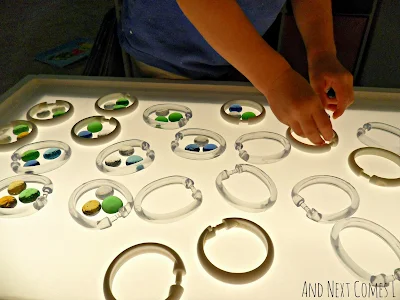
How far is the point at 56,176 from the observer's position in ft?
2.00

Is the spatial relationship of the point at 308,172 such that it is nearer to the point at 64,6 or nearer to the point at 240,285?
the point at 240,285

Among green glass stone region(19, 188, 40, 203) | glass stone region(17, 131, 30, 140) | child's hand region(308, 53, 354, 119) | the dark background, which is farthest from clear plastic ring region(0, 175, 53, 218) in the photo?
the dark background

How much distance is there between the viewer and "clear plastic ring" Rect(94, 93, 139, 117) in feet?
2.41

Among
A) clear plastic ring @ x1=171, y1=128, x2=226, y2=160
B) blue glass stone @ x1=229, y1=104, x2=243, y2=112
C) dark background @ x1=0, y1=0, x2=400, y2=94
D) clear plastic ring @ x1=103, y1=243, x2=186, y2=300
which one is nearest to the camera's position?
clear plastic ring @ x1=103, y1=243, x2=186, y2=300

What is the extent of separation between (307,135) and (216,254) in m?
0.20

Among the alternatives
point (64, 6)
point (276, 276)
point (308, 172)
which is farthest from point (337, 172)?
point (64, 6)

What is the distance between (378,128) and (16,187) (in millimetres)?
601

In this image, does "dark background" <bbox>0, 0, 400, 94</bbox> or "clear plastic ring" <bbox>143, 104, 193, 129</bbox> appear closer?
"clear plastic ring" <bbox>143, 104, 193, 129</bbox>

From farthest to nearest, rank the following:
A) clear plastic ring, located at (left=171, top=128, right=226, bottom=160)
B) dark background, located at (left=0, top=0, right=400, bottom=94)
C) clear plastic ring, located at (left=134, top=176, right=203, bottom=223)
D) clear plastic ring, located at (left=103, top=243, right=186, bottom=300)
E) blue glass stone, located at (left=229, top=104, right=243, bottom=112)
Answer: dark background, located at (left=0, top=0, right=400, bottom=94)
blue glass stone, located at (left=229, top=104, right=243, bottom=112)
clear plastic ring, located at (left=171, top=128, right=226, bottom=160)
clear plastic ring, located at (left=134, top=176, right=203, bottom=223)
clear plastic ring, located at (left=103, top=243, right=186, bottom=300)

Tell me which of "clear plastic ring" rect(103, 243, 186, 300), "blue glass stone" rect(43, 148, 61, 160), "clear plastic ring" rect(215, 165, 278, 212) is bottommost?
"clear plastic ring" rect(103, 243, 186, 300)

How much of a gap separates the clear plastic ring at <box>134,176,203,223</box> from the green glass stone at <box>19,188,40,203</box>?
0.15 m

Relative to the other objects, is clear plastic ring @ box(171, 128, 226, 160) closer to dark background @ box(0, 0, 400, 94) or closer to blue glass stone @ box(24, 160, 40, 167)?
blue glass stone @ box(24, 160, 40, 167)

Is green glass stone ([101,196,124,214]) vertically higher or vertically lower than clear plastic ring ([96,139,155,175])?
lower

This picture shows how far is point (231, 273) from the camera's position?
17.8 inches
